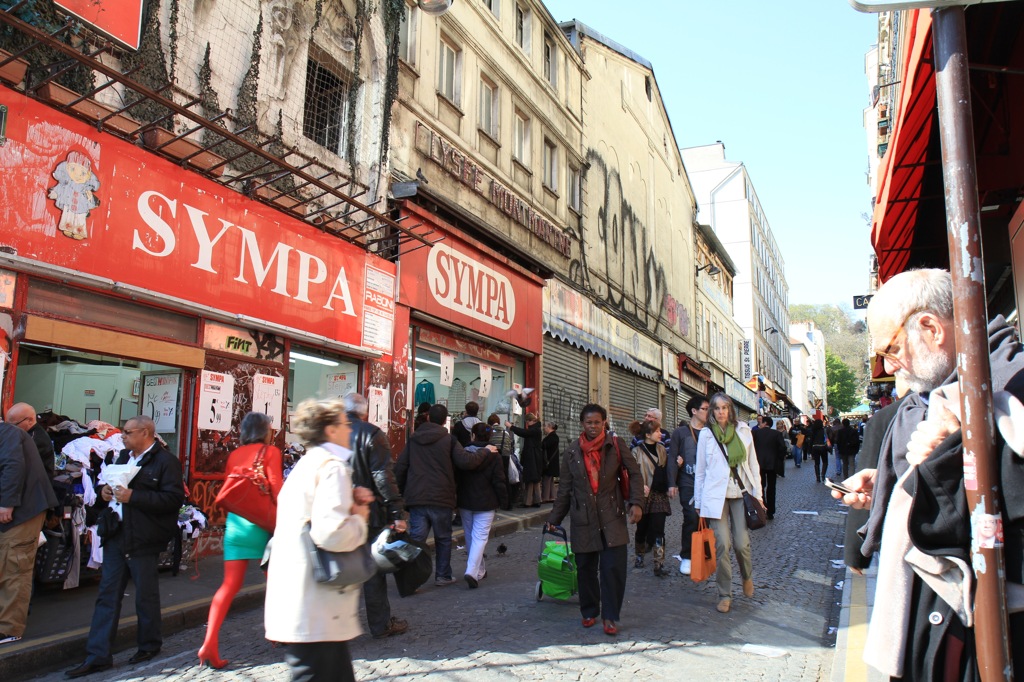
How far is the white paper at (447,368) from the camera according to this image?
44.2 ft

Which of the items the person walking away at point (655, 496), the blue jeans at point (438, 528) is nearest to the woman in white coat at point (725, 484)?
the person walking away at point (655, 496)

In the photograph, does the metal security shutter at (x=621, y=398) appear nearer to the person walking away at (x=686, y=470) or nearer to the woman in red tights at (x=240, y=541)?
the person walking away at (x=686, y=470)

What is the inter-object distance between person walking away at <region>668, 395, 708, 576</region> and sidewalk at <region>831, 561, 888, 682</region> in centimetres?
159

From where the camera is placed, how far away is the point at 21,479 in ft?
17.3

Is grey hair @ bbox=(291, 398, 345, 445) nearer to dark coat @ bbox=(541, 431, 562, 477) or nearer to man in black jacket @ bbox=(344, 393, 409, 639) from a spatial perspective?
man in black jacket @ bbox=(344, 393, 409, 639)

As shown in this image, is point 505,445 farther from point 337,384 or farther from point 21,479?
point 21,479

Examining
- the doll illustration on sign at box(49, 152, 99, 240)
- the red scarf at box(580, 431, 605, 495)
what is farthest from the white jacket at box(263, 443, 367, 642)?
the doll illustration on sign at box(49, 152, 99, 240)

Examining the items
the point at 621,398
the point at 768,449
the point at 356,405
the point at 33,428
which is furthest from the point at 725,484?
the point at 621,398

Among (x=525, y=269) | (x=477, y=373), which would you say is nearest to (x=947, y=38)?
(x=477, y=373)

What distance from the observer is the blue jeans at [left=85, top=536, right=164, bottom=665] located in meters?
4.92

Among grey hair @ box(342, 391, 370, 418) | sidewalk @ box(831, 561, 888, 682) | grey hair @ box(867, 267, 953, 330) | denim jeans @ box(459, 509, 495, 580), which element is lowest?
sidewalk @ box(831, 561, 888, 682)

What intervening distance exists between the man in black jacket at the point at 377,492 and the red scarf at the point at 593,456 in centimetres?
155

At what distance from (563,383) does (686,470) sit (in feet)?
32.2

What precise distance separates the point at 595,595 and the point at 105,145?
6.43m
